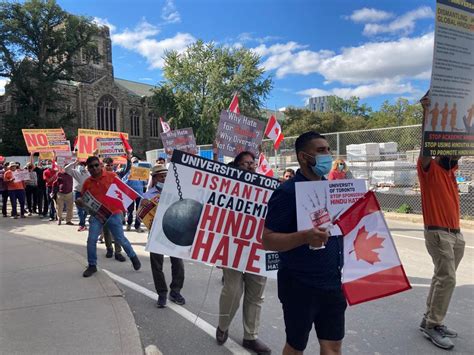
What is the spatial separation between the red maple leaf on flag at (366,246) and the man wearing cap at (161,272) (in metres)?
2.85

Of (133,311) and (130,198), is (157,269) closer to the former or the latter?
(133,311)

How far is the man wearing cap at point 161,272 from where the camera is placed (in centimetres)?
489

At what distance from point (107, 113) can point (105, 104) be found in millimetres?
1193

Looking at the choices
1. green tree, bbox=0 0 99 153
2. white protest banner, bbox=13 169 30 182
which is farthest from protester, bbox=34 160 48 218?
green tree, bbox=0 0 99 153

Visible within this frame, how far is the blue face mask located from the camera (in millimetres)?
2467

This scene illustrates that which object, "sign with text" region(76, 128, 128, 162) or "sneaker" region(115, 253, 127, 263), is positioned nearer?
"sneaker" region(115, 253, 127, 263)

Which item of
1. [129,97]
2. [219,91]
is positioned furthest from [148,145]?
[219,91]

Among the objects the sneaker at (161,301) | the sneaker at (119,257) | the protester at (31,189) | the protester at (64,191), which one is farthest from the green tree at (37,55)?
the sneaker at (161,301)

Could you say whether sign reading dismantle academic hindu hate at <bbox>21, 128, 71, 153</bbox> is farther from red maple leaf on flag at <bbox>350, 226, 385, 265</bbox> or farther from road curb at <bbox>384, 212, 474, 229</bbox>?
red maple leaf on flag at <bbox>350, 226, 385, 265</bbox>

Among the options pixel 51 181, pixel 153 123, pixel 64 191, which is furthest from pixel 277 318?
pixel 153 123

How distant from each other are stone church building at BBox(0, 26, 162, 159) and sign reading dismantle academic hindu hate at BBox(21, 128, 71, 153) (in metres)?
38.5

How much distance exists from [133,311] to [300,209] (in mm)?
3151

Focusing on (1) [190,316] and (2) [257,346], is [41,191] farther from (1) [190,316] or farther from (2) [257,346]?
(2) [257,346]

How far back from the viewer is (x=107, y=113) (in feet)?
177
